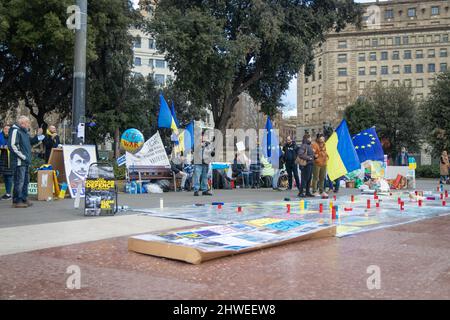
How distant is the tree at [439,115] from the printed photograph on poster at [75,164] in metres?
35.6

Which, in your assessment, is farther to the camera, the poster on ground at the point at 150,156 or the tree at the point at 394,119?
the tree at the point at 394,119

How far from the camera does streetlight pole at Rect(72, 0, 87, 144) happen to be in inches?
607

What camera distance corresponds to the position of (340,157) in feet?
58.2

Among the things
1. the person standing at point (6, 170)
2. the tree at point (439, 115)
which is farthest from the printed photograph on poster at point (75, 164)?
the tree at point (439, 115)

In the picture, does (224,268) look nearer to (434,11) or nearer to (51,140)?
(51,140)

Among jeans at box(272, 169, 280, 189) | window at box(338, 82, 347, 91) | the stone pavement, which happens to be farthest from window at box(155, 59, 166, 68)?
the stone pavement

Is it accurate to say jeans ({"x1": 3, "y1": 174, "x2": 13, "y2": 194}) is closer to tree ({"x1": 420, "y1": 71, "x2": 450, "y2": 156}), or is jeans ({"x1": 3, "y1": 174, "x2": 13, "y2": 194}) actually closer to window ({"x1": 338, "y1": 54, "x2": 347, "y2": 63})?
tree ({"x1": 420, "y1": 71, "x2": 450, "y2": 156})

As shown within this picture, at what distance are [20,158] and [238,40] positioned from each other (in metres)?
17.0

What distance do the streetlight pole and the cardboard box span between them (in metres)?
2.08

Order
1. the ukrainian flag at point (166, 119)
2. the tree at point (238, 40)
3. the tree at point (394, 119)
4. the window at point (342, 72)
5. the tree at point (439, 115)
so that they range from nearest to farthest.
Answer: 1. the ukrainian flag at point (166, 119)
2. the tree at point (238, 40)
3. the tree at point (439, 115)
4. the tree at point (394, 119)
5. the window at point (342, 72)

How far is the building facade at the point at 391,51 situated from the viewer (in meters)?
105

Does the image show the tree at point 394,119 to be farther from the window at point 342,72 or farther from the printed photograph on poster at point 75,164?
the window at point 342,72
